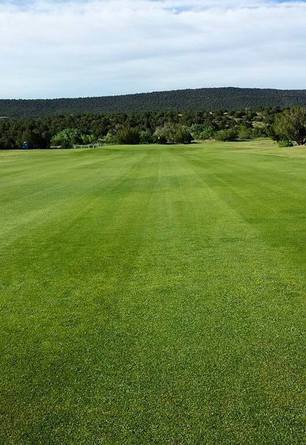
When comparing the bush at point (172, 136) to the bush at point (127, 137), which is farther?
the bush at point (172, 136)

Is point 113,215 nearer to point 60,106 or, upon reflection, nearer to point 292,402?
point 292,402

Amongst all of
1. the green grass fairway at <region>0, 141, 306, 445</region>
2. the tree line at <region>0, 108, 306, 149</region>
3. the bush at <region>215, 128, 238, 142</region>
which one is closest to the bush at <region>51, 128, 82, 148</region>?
the tree line at <region>0, 108, 306, 149</region>

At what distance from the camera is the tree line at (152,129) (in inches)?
3206

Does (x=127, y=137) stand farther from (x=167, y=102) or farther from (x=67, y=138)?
(x=167, y=102)

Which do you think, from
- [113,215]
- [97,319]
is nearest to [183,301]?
[97,319]

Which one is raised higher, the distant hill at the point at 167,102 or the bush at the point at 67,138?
the distant hill at the point at 167,102

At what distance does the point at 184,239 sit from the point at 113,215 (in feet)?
13.1

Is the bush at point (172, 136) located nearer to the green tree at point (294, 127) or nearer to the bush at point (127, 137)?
the bush at point (127, 137)

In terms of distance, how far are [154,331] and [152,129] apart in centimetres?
11076

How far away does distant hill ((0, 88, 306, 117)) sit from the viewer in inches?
Answer: 6171

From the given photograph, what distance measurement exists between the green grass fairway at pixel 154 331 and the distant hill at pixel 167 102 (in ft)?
470

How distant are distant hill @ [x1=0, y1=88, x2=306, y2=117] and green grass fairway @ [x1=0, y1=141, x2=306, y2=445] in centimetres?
14340

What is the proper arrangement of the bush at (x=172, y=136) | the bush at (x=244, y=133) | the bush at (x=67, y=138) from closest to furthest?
the bush at (x=172, y=136), the bush at (x=67, y=138), the bush at (x=244, y=133)

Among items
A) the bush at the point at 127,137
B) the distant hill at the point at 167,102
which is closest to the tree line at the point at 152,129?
the bush at the point at 127,137
